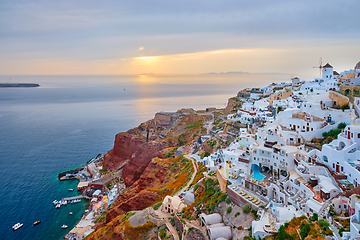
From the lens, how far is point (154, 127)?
76500 mm

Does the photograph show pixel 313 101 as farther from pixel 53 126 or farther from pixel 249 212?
pixel 53 126

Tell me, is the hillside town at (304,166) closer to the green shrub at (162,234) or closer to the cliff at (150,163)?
the green shrub at (162,234)

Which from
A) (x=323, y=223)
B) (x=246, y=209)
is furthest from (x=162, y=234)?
(x=323, y=223)

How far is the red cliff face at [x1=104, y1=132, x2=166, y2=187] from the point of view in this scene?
56.6 metres

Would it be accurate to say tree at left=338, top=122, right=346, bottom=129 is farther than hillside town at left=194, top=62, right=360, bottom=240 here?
Yes

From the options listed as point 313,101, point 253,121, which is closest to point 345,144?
point 313,101

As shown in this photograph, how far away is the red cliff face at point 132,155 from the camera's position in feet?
186

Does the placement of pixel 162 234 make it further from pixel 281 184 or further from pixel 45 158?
pixel 45 158

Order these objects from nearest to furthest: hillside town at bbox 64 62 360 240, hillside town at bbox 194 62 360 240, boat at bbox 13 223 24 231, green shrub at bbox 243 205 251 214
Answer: hillside town at bbox 64 62 360 240
hillside town at bbox 194 62 360 240
green shrub at bbox 243 205 251 214
boat at bbox 13 223 24 231

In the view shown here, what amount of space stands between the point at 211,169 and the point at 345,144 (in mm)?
16664

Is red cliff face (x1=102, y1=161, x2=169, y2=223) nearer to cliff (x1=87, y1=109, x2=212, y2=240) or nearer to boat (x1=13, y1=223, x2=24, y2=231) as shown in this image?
cliff (x1=87, y1=109, x2=212, y2=240)

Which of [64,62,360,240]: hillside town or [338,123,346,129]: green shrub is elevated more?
[338,123,346,129]: green shrub

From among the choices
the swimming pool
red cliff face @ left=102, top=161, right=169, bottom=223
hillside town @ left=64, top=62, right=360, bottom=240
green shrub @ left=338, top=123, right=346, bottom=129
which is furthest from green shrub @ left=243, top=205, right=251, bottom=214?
red cliff face @ left=102, top=161, right=169, bottom=223

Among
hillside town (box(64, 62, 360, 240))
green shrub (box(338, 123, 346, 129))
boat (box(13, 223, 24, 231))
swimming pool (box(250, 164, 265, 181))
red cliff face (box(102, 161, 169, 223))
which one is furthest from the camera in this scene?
boat (box(13, 223, 24, 231))
